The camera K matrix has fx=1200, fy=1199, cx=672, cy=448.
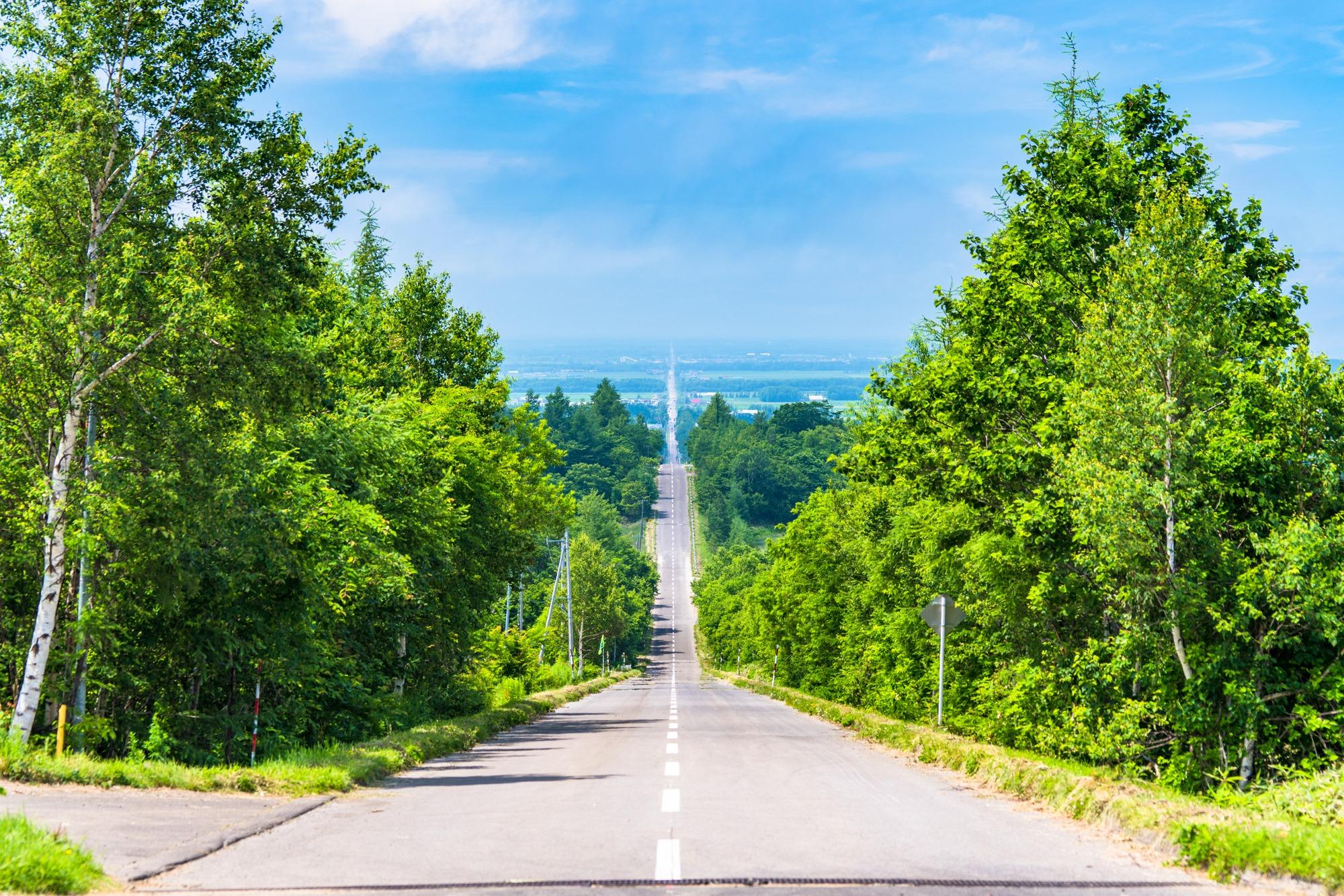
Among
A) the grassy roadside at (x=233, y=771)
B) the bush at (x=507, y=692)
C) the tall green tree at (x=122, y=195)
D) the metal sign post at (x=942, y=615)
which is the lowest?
the bush at (x=507, y=692)

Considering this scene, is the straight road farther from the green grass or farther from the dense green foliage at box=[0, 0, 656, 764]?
the dense green foliage at box=[0, 0, 656, 764]

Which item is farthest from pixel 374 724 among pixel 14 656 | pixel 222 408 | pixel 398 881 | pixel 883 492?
pixel 883 492

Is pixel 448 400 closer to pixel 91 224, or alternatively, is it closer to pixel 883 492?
pixel 883 492

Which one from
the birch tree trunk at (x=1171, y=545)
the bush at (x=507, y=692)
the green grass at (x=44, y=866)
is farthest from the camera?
the bush at (x=507, y=692)

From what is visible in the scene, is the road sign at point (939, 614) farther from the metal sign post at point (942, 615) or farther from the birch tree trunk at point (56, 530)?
the birch tree trunk at point (56, 530)

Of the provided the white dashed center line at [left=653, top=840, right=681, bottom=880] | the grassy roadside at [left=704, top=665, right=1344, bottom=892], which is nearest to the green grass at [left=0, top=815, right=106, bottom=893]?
the white dashed center line at [left=653, top=840, right=681, bottom=880]

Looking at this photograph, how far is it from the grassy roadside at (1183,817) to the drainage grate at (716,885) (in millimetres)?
547

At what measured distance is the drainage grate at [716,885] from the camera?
721 centimetres

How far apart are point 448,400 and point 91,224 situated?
19943 millimetres

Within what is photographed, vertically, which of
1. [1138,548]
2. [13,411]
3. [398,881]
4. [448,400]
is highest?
[448,400]

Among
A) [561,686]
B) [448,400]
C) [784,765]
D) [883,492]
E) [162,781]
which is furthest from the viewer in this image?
[561,686]

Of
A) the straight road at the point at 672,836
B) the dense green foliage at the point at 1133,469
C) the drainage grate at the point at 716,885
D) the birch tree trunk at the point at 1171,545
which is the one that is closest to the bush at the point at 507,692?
the dense green foliage at the point at 1133,469

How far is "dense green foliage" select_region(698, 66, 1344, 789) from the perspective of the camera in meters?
17.2

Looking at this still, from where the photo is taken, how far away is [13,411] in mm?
16484
